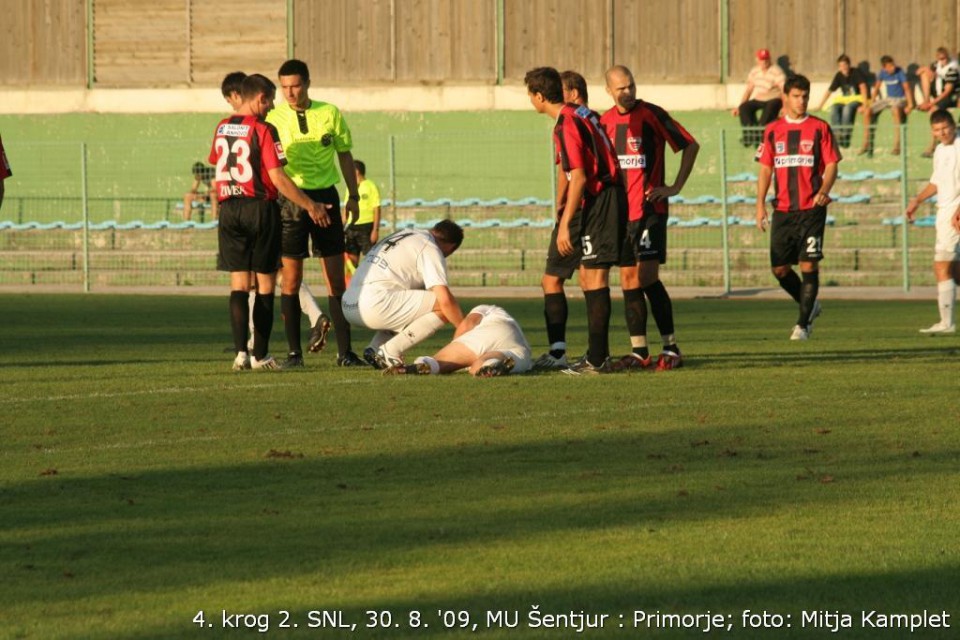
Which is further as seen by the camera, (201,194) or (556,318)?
(201,194)

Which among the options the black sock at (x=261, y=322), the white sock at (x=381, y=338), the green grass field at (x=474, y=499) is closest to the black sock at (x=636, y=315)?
the green grass field at (x=474, y=499)

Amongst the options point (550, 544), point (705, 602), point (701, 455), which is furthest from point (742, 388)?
point (705, 602)

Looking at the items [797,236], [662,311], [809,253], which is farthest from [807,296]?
[662,311]

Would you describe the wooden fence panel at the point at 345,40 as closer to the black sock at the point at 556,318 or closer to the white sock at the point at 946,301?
the white sock at the point at 946,301

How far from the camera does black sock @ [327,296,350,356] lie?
44.5 ft

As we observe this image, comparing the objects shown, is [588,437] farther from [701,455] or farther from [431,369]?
[431,369]

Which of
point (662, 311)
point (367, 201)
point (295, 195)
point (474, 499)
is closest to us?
point (474, 499)

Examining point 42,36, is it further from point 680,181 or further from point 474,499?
point 474,499

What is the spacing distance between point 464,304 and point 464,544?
664 inches

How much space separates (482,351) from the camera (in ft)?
40.7

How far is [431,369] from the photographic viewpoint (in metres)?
12.4

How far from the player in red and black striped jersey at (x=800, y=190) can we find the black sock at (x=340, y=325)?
422cm

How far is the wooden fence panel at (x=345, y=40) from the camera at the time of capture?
36688mm

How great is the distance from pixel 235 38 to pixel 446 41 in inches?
180
